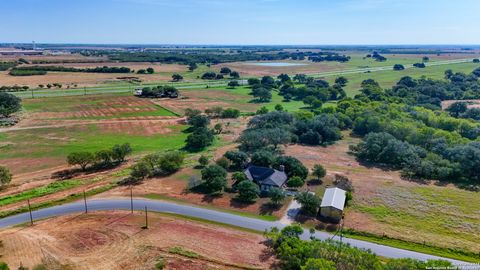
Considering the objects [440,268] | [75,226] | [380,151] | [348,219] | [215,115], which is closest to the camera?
[440,268]

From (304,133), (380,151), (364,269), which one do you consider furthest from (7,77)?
(364,269)

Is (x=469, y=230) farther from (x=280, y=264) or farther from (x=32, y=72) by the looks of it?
(x=32, y=72)

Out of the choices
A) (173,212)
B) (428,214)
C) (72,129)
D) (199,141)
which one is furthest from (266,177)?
(72,129)

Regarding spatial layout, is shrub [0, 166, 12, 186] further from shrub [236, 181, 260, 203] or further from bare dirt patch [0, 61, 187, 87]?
Result: bare dirt patch [0, 61, 187, 87]

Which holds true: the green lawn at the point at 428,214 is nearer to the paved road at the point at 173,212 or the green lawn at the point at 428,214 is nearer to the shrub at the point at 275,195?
the paved road at the point at 173,212

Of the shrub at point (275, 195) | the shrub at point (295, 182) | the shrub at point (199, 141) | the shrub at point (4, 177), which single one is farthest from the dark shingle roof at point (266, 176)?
the shrub at point (4, 177)

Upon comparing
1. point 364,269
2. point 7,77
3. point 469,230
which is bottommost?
point 469,230
